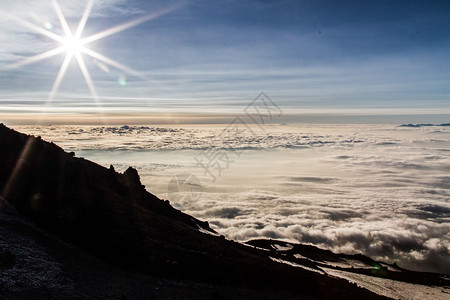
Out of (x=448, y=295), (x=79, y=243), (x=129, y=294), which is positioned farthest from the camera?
(x=448, y=295)

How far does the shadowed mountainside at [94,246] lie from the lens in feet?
76.8

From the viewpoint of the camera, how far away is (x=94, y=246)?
29.9 m

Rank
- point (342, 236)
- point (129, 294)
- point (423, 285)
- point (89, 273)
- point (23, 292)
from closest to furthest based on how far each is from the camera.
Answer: point (23, 292)
point (129, 294)
point (89, 273)
point (423, 285)
point (342, 236)

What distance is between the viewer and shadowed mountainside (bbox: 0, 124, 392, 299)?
2342 cm

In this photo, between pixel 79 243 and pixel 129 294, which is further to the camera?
pixel 79 243

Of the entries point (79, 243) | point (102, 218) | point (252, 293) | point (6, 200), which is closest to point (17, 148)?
point (6, 200)

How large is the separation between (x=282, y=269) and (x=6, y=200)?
33.5 metres

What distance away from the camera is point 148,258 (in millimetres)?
29844

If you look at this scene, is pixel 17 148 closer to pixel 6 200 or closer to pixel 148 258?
pixel 6 200

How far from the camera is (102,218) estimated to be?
116 feet

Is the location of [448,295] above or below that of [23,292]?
below

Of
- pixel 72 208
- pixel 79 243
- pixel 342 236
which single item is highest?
pixel 72 208

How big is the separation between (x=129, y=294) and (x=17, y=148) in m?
34.0

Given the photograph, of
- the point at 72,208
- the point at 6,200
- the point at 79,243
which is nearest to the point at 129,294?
the point at 79,243
